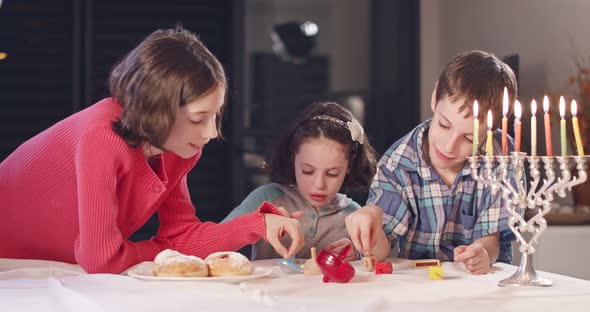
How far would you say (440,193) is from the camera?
2162 millimetres

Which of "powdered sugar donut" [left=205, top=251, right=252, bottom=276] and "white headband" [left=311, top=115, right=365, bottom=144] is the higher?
"white headband" [left=311, top=115, right=365, bottom=144]

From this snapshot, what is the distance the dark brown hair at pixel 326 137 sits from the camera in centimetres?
248

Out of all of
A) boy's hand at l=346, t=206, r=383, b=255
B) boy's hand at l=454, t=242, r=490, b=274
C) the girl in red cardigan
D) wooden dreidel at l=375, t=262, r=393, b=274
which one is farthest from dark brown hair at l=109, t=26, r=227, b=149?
boy's hand at l=454, t=242, r=490, b=274

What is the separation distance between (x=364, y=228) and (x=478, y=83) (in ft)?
1.61

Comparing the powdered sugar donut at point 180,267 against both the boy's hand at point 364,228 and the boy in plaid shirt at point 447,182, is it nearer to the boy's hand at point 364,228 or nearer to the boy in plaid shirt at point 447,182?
the boy's hand at point 364,228

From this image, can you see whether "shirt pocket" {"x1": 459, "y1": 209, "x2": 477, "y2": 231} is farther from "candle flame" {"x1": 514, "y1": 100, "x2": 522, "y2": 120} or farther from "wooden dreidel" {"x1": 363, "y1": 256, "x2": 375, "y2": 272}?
"candle flame" {"x1": 514, "y1": 100, "x2": 522, "y2": 120}

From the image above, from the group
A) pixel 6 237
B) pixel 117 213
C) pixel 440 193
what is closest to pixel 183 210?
pixel 117 213

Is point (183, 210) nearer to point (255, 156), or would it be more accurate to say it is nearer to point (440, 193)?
point (440, 193)

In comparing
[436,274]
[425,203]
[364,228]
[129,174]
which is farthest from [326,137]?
[436,274]

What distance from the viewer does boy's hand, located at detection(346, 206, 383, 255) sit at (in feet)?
6.06

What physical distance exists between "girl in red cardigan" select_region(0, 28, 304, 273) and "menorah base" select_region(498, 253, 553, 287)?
17.1 inches

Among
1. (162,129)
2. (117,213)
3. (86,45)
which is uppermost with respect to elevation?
(86,45)

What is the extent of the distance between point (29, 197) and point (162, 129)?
1.29 feet

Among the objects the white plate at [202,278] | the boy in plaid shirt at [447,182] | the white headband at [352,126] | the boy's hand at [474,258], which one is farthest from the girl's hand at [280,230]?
the white headband at [352,126]
